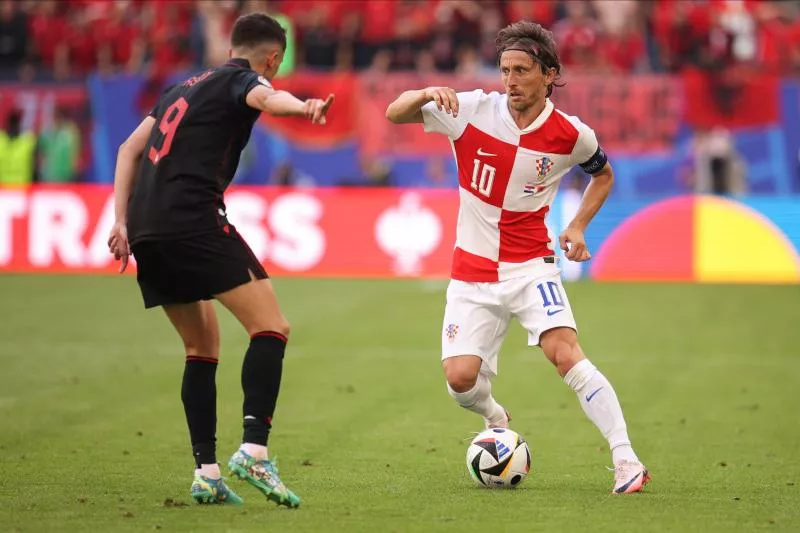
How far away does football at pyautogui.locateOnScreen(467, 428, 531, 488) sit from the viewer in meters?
7.21

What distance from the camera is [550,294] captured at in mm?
7262

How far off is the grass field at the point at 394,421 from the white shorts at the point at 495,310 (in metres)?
0.75

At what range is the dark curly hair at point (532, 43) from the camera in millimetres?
7168

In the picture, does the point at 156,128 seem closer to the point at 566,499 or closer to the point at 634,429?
the point at 566,499

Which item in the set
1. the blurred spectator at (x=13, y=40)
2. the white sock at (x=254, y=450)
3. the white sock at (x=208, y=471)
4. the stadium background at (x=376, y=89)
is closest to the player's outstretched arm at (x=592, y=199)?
the white sock at (x=254, y=450)

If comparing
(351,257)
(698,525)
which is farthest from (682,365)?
(351,257)

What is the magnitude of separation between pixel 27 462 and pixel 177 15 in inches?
812

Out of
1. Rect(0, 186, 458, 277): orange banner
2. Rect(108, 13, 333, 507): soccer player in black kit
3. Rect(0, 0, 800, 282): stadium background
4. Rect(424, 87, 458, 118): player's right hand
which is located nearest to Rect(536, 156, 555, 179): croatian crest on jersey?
Rect(424, 87, 458, 118): player's right hand

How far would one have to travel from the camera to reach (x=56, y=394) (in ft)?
35.8

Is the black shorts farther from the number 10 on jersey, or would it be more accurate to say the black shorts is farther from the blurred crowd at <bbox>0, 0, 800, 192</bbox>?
the blurred crowd at <bbox>0, 0, 800, 192</bbox>

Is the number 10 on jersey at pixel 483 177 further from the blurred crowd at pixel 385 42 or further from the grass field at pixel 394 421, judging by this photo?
the blurred crowd at pixel 385 42

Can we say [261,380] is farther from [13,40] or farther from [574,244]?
[13,40]

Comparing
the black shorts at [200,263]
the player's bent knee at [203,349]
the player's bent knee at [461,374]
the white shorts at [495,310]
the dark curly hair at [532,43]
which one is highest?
the dark curly hair at [532,43]

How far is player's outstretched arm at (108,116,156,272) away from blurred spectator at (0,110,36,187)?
65.8ft
